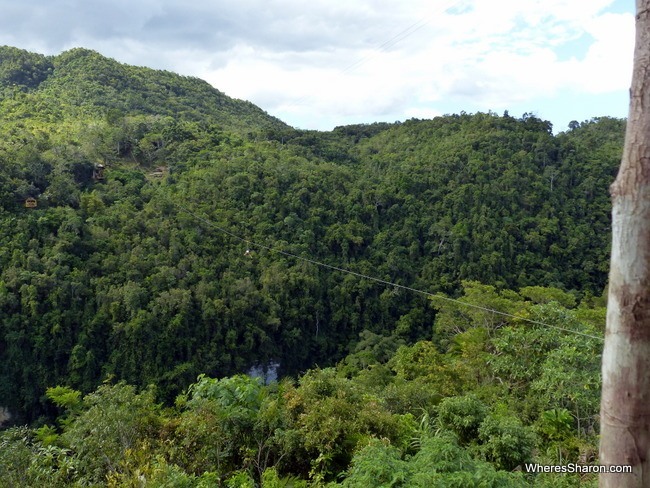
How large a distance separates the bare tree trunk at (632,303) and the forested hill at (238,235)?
22524mm

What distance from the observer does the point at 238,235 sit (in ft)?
93.4

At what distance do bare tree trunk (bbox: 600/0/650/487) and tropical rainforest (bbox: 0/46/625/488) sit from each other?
2338mm

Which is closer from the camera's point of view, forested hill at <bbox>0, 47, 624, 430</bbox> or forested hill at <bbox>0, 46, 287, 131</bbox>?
forested hill at <bbox>0, 47, 624, 430</bbox>

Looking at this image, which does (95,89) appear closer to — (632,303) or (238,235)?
(238,235)

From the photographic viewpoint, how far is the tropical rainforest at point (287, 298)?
16.8 feet

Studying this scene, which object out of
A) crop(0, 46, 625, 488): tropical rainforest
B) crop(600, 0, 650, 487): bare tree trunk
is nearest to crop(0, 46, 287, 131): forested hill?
crop(0, 46, 625, 488): tropical rainforest

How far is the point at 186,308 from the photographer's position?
22.8 metres

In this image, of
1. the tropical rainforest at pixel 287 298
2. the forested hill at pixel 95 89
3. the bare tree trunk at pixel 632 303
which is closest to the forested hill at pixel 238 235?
the tropical rainforest at pixel 287 298

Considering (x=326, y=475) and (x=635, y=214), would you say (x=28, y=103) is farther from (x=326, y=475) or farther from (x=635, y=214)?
(x=635, y=214)

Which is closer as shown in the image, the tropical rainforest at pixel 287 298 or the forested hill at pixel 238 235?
the tropical rainforest at pixel 287 298

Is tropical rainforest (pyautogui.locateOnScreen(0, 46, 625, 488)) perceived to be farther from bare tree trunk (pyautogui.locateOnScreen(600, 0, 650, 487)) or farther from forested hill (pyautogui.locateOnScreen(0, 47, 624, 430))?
bare tree trunk (pyautogui.locateOnScreen(600, 0, 650, 487))

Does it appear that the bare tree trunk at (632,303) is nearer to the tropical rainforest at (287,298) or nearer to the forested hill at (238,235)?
the tropical rainforest at (287,298)

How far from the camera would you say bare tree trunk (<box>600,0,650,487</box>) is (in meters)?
1.27

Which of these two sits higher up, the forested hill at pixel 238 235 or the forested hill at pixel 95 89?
the forested hill at pixel 95 89
